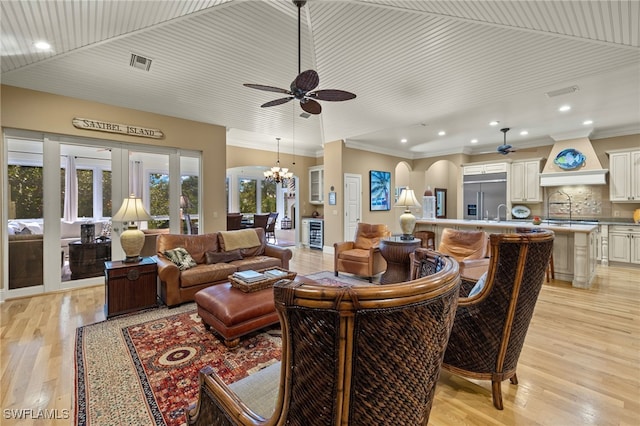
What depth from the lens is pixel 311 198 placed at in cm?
951

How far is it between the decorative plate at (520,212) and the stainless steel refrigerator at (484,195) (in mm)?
260

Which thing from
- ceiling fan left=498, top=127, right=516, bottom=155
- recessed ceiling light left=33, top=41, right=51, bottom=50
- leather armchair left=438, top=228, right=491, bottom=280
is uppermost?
recessed ceiling light left=33, top=41, right=51, bottom=50

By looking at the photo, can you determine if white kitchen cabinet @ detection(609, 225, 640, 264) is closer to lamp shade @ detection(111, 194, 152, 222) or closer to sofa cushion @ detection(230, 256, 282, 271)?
sofa cushion @ detection(230, 256, 282, 271)

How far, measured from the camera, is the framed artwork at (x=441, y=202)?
10031mm

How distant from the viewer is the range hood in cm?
629

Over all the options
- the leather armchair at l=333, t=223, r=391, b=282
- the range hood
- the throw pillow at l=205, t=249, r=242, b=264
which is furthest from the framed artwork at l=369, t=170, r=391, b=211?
the throw pillow at l=205, t=249, r=242, b=264

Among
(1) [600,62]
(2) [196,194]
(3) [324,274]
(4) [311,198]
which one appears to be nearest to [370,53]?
(1) [600,62]

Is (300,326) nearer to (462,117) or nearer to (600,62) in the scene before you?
(600,62)

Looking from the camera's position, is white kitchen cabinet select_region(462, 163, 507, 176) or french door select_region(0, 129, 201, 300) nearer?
french door select_region(0, 129, 201, 300)

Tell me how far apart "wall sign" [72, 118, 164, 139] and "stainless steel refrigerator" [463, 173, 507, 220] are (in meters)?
8.14

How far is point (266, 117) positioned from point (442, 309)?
5.76m

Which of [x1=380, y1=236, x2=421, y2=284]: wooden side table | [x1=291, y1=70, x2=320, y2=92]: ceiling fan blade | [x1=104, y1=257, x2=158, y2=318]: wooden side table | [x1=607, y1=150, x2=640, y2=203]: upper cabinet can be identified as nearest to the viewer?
[x1=291, y1=70, x2=320, y2=92]: ceiling fan blade

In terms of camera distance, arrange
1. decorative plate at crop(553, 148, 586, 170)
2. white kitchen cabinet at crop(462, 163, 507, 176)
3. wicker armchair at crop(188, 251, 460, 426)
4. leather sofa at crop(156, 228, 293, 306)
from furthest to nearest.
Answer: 1. white kitchen cabinet at crop(462, 163, 507, 176)
2. decorative plate at crop(553, 148, 586, 170)
3. leather sofa at crop(156, 228, 293, 306)
4. wicker armchair at crop(188, 251, 460, 426)

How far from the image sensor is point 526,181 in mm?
7500
